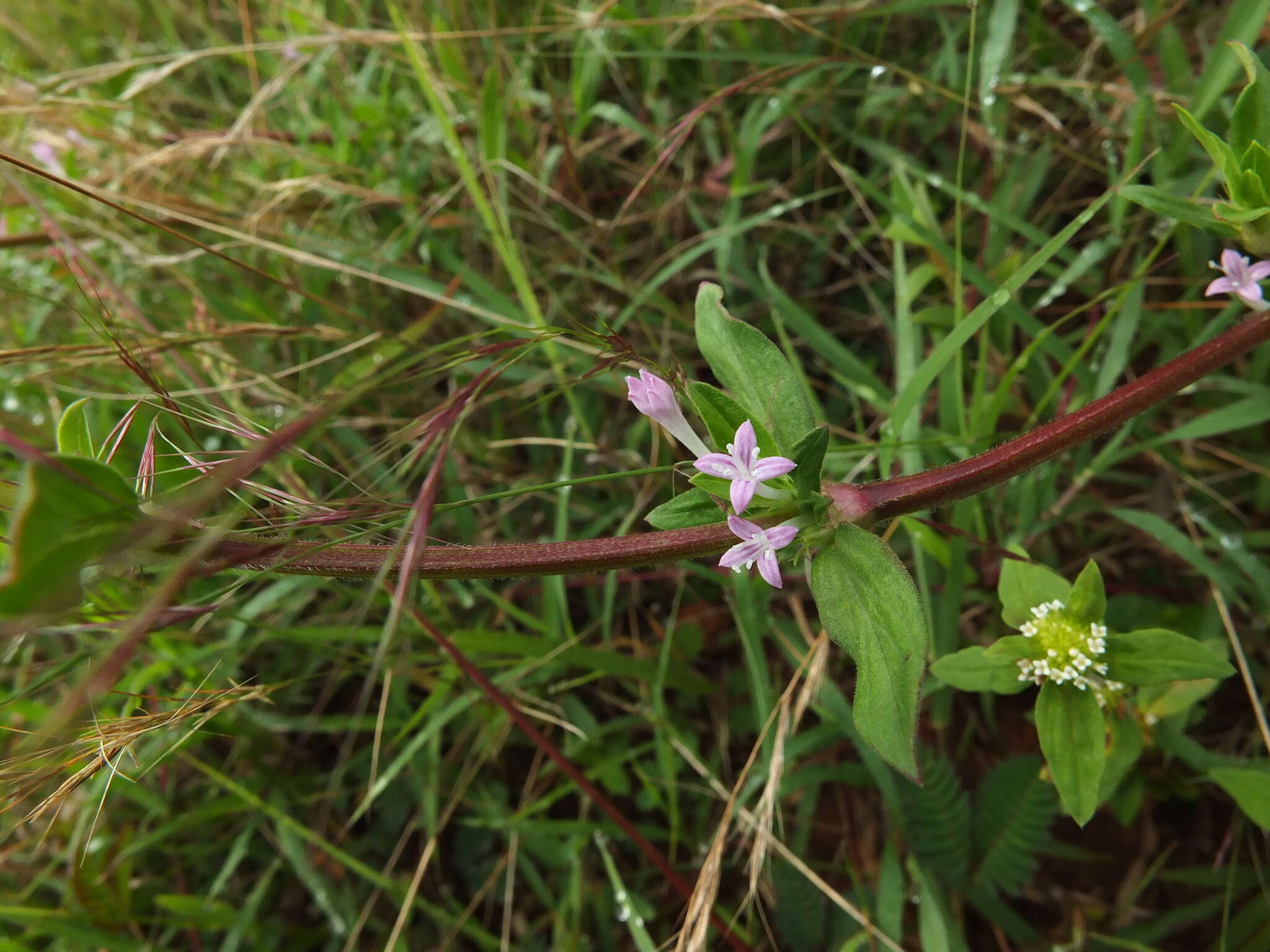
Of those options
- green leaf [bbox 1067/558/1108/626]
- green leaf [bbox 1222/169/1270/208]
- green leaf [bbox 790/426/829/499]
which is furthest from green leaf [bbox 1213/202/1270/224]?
green leaf [bbox 790/426/829/499]

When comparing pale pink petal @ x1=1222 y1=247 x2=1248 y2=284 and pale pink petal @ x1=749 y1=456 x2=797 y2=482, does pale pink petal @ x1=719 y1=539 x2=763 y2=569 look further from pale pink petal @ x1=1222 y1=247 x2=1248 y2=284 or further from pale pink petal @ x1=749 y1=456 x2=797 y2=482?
pale pink petal @ x1=1222 y1=247 x2=1248 y2=284

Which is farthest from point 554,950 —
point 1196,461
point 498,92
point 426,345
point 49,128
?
point 49,128

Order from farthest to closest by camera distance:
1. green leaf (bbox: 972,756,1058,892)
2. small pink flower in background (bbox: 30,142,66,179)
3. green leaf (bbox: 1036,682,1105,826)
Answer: small pink flower in background (bbox: 30,142,66,179) → green leaf (bbox: 972,756,1058,892) → green leaf (bbox: 1036,682,1105,826)

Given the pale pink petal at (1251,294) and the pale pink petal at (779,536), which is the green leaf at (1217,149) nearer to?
the pale pink petal at (1251,294)

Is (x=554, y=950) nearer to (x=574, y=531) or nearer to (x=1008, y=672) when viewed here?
(x=574, y=531)

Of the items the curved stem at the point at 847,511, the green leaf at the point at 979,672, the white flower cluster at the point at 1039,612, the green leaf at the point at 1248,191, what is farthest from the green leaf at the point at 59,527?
the green leaf at the point at 1248,191

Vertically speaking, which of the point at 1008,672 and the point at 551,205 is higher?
the point at 551,205

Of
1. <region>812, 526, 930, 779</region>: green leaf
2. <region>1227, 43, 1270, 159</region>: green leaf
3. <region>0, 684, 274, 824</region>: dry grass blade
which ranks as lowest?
<region>0, 684, 274, 824</region>: dry grass blade
